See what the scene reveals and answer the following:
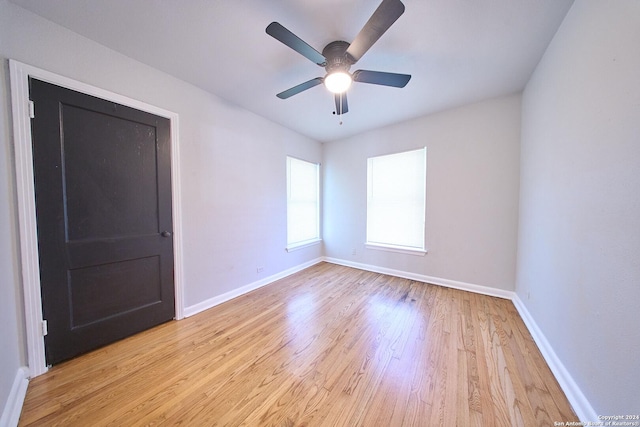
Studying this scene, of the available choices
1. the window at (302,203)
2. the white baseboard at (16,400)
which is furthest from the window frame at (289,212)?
the white baseboard at (16,400)

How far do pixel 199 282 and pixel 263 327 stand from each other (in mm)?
954

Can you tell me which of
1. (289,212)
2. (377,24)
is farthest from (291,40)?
(289,212)

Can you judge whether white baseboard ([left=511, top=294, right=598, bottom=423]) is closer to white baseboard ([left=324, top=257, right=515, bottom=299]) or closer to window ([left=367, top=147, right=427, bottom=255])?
white baseboard ([left=324, top=257, right=515, bottom=299])

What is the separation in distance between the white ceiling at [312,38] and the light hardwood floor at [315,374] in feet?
8.31

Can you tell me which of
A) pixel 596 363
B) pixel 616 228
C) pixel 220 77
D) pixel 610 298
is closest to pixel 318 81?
pixel 220 77

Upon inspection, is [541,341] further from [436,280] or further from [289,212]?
[289,212]

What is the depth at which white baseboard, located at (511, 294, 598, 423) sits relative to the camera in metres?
1.11

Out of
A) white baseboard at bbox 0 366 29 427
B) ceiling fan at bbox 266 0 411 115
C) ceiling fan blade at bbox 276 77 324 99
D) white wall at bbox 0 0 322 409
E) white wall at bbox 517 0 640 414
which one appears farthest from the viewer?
ceiling fan blade at bbox 276 77 324 99

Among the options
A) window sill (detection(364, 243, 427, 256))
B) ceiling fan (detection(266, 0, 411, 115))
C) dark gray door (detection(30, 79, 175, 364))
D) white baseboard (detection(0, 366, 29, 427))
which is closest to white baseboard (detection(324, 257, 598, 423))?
window sill (detection(364, 243, 427, 256))

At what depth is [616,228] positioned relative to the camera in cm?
99

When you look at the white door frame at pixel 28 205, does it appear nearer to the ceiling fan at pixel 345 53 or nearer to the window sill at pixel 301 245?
the ceiling fan at pixel 345 53

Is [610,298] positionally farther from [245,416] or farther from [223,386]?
[223,386]

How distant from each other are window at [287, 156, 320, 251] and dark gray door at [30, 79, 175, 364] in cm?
186

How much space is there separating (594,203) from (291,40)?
2055 mm
